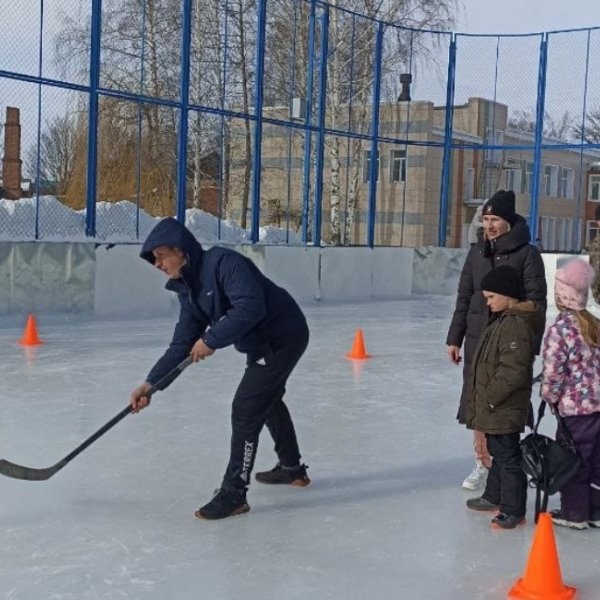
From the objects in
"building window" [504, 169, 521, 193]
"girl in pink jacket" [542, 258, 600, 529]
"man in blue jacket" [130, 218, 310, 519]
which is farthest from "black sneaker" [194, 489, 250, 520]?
"building window" [504, 169, 521, 193]

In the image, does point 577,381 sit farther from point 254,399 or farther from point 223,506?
point 223,506

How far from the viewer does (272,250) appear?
45.4ft

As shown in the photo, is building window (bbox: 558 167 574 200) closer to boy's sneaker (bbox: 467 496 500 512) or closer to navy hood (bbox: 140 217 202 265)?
boy's sneaker (bbox: 467 496 500 512)

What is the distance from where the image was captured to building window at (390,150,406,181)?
1089 inches

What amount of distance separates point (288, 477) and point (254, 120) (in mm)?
10401

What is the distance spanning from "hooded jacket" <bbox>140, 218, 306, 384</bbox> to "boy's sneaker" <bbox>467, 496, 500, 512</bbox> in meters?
1.09

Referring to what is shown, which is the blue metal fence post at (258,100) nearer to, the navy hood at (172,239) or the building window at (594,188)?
the navy hood at (172,239)

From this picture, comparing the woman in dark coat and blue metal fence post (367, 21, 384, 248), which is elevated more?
blue metal fence post (367, 21, 384, 248)

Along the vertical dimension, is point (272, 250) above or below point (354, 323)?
above

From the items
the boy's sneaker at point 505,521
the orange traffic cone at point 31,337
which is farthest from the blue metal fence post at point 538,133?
the boy's sneaker at point 505,521

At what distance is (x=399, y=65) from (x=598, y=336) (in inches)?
746

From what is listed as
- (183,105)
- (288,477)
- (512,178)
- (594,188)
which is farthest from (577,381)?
(594,188)

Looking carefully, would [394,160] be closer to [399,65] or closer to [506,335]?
[399,65]

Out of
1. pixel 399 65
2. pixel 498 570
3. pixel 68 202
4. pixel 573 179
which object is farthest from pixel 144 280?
pixel 573 179
